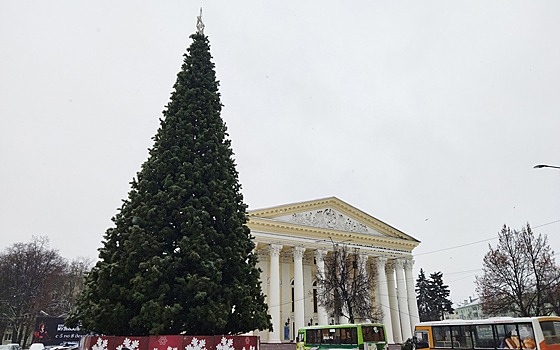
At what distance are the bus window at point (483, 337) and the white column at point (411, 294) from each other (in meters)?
30.8

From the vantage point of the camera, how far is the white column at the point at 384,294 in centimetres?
4397

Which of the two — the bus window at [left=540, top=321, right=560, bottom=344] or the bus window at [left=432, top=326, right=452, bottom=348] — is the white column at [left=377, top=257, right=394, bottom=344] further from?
the bus window at [left=540, top=321, right=560, bottom=344]

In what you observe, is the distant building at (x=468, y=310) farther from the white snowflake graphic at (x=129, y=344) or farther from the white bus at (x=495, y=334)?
the white snowflake graphic at (x=129, y=344)

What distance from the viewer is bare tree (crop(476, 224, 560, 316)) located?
33.4 metres

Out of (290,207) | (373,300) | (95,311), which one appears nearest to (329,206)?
(290,207)

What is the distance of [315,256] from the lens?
42188mm

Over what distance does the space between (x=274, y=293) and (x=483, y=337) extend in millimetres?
23186

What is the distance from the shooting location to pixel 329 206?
44844 millimetres

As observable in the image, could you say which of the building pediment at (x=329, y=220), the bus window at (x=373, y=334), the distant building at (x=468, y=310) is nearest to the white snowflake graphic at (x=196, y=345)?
the bus window at (x=373, y=334)

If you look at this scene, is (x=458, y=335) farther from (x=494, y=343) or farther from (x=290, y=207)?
(x=290, y=207)

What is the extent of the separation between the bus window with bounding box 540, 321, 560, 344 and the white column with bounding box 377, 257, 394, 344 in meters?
29.3

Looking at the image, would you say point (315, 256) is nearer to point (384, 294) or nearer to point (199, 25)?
point (384, 294)

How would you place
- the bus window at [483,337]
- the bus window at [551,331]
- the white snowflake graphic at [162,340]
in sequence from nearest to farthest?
the white snowflake graphic at [162,340]
the bus window at [551,331]
the bus window at [483,337]

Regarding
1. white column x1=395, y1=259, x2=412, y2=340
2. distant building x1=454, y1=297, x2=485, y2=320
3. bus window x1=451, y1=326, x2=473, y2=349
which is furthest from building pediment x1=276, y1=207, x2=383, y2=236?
distant building x1=454, y1=297, x2=485, y2=320
